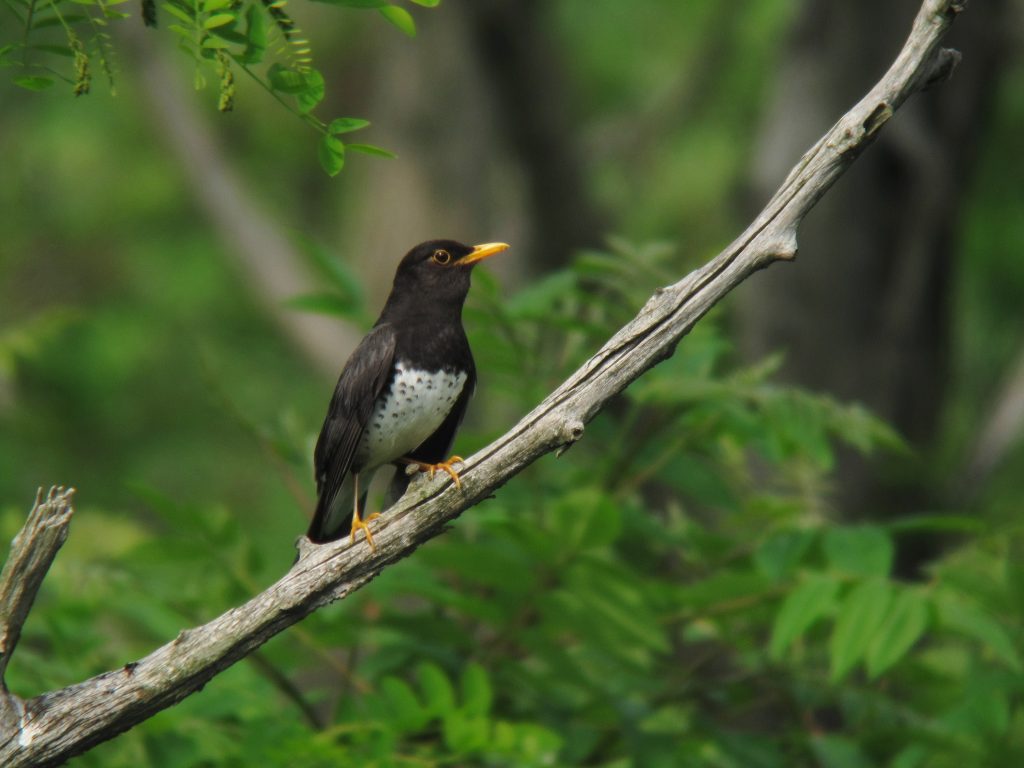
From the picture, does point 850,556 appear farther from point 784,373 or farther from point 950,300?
point 950,300

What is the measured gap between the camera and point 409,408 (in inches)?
197

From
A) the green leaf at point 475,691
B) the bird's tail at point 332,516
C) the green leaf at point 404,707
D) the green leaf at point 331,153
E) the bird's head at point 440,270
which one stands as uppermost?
the green leaf at point 331,153

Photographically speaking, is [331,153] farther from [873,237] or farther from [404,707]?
[873,237]

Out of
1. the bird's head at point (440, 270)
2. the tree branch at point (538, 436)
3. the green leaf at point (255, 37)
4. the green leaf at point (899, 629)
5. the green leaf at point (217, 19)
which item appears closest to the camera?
the green leaf at point (217, 19)

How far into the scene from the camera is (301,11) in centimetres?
1534

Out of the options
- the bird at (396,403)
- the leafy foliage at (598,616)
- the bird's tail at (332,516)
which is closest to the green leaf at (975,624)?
the leafy foliage at (598,616)

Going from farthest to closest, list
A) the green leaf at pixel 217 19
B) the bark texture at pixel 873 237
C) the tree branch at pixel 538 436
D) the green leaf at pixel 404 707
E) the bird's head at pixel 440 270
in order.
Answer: the bark texture at pixel 873 237, the bird's head at pixel 440 270, the green leaf at pixel 404 707, the tree branch at pixel 538 436, the green leaf at pixel 217 19

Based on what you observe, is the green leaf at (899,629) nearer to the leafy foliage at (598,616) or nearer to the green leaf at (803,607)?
the leafy foliage at (598,616)

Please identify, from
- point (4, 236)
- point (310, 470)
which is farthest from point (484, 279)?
point (4, 236)

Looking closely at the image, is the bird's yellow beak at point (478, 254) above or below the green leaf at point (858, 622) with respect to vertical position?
above

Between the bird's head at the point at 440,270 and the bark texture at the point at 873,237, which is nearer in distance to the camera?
the bird's head at the point at 440,270

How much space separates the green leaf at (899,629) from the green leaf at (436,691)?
55.7 inches

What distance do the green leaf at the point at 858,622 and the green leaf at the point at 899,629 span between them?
3cm

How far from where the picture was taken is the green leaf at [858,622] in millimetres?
4438
